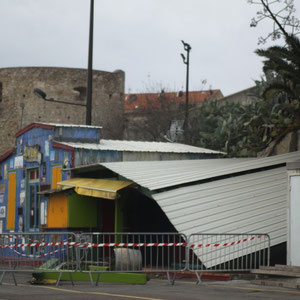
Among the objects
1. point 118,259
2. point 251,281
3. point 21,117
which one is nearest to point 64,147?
point 118,259

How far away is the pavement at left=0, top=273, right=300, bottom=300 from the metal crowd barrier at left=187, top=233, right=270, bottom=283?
0.51 meters

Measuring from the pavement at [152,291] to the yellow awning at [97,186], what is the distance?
12.9 ft

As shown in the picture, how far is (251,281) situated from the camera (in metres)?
15.3

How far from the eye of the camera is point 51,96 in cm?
4984

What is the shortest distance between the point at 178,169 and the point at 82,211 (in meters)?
3.14

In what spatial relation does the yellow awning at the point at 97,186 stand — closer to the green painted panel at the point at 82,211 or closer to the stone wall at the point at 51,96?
the green painted panel at the point at 82,211

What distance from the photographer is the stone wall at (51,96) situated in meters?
50.2

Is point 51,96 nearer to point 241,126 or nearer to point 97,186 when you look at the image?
point 241,126

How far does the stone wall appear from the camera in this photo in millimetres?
50156

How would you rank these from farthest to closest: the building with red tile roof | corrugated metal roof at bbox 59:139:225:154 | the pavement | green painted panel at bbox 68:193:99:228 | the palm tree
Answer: the building with red tile roof, corrugated metal roof at bbox 59:139:225:154, green painted panel at bbox 68:193:99:228, the palm tree, the pavement

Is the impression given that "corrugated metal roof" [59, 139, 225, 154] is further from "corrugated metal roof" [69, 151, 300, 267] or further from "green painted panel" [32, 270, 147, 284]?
"green painted panel" [32, 270, 147, 284]

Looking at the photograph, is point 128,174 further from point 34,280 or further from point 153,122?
point 153,122

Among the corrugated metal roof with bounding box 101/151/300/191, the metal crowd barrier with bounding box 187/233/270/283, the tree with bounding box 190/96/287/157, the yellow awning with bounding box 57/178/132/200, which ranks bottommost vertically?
the metal crowd barrier with bounding box 187/233/270/283

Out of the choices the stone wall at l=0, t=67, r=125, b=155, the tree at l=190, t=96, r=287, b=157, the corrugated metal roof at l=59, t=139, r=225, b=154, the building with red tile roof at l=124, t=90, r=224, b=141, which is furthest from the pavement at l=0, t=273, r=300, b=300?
the stone wall at l=0, t=67, r=125, b=155
